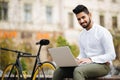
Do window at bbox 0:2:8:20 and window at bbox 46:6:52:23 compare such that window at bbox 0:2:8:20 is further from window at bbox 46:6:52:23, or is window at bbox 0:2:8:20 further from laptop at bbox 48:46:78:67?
laptop at bbox 48:46:78:67

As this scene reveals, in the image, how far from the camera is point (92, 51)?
5418mm

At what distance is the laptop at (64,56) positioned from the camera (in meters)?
5.15

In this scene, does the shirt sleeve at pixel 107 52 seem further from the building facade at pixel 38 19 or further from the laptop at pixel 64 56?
the building facade at pixel 38 19

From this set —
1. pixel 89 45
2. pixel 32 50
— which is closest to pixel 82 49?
pixel 89 45

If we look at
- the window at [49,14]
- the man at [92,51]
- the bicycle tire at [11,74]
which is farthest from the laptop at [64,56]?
the window at [49,14]

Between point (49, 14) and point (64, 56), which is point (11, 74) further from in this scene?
point (49, 14)

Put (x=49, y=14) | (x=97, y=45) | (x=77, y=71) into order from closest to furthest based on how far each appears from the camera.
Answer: (x=77, y=71) < (x=97, y=45) < (x=49, y=14)

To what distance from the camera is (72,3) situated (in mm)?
36594

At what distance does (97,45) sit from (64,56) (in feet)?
1.41

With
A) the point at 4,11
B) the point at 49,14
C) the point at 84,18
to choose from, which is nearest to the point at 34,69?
the point at 84,18

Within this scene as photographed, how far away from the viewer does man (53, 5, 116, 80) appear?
522cm

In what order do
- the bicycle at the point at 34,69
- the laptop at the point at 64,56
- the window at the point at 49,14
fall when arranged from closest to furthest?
1. the laptop at the point at 64,56
2. the bicycle at the point at 34,69
3. the window at the point at 49,14

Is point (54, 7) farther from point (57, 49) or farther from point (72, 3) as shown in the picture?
point (57, 49)

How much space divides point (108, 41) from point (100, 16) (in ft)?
111
